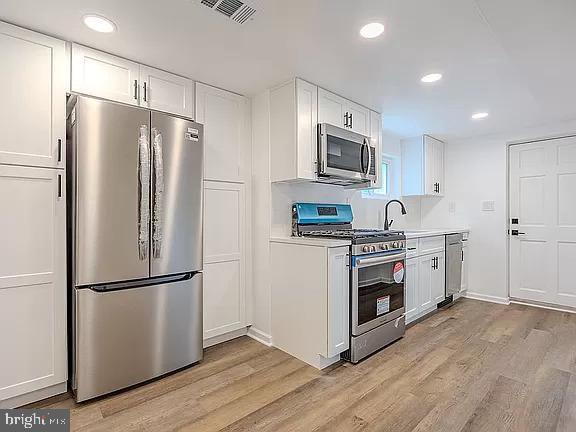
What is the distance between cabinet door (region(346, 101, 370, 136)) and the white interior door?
234 centimetres

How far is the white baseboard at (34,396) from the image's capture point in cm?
184

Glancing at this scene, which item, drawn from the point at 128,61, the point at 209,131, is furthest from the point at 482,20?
the point at 128,61

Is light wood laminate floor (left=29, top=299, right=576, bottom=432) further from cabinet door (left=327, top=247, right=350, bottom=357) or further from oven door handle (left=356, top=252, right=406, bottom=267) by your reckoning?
oven door handle (left=356, top=252, right=406, bottom=267)

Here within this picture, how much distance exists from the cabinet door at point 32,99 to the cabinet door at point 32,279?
11 centimetres

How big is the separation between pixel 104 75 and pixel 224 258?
65.2 inches

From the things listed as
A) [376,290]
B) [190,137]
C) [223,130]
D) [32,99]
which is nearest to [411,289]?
[376,290]

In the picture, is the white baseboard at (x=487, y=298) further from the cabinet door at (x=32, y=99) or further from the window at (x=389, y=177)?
the cabinet door at (x=32, y=99)

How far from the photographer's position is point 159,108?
8.07 ft

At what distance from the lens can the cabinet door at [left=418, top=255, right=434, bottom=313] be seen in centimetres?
346

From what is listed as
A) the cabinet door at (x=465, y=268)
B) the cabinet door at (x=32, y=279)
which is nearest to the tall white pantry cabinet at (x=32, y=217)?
the cabinet door at (x=32, y=279)

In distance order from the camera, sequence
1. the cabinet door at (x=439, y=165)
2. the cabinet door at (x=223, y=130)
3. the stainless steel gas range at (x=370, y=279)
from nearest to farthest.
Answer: the stainless steel gas range at (x=370, y=279), the cabinet door at (x=223, y=130), the cabinet door at (x=439, y=165)

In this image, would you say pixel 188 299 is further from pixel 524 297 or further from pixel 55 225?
pixel 524 297

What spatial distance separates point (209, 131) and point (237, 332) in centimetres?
187

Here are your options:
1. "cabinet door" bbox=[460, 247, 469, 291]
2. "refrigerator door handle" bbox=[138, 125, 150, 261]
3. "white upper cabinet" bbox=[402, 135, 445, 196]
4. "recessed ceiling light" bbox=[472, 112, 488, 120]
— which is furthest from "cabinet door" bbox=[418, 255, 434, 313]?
"refrigerator door handle" bbox=[138, 125, 150, 261]
